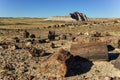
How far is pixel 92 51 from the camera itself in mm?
16328

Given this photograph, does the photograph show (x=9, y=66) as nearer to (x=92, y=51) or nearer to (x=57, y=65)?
(x=57, y=65)

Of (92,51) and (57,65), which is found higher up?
(92,51)

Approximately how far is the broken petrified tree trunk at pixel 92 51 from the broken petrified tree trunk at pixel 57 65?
90.3 inches

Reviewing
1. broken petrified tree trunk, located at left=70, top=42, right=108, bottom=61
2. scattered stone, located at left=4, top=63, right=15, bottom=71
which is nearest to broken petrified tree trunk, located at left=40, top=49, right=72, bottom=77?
scattered stone, located at left=4, top=63, right=15, bottom=71

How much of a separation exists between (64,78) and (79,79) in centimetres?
67

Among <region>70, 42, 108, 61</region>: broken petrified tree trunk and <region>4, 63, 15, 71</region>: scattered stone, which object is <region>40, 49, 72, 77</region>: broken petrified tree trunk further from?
<region>70, 42, 108, 61</region>: broken petrified tree trunk

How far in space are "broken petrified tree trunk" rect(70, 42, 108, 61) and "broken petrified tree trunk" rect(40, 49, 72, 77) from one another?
229cm

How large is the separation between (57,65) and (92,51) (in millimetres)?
3446

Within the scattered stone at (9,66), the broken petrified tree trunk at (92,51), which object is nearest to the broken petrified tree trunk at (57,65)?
the scattered stone at (9,66)

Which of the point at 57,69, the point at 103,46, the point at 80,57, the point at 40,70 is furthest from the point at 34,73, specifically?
the point at 103,46

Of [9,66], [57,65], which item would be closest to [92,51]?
[57,65]

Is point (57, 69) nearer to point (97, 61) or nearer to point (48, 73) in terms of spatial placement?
point (48, 73)

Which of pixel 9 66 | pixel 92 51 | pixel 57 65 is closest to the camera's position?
pixel 57 65

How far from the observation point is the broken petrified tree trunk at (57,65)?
1342cm
